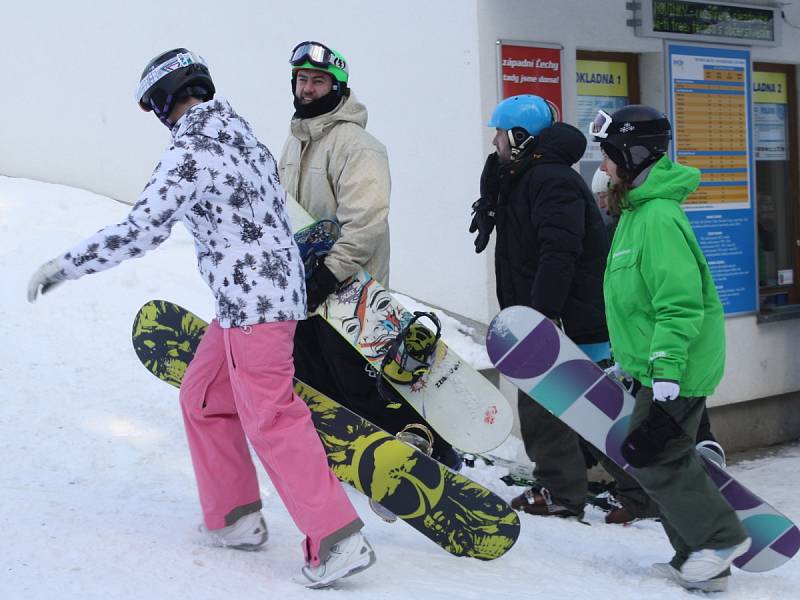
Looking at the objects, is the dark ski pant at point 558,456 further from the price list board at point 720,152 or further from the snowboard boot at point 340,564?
the price list board at point 720,152

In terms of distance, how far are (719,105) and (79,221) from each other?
15.0ft

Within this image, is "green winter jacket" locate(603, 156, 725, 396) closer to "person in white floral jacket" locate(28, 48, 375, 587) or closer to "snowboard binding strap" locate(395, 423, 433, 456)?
"snowboard binding strap" locate(395, 423, 433, 456)

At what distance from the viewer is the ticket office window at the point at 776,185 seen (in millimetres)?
8711

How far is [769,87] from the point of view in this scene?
8820mm

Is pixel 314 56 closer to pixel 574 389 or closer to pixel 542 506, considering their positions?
pixel 574 389

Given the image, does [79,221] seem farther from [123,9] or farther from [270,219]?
[270,219]

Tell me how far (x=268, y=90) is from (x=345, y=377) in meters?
3.74

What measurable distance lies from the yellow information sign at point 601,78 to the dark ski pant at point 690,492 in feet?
13.1

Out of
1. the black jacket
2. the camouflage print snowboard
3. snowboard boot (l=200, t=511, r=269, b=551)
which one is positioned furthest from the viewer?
the black jacket

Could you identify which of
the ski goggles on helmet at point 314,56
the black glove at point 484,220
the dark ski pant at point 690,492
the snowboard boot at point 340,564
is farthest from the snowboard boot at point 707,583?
the ski goggles on helmet at point 314,56

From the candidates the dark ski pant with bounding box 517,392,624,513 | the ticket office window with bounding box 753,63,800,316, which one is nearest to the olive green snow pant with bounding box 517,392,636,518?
the dark ski pant with bounding box 517,392,624,513

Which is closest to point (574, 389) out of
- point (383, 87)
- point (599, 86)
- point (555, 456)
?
point (555, 456)

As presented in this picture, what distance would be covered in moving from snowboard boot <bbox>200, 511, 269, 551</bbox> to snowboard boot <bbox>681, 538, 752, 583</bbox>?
4.88ft

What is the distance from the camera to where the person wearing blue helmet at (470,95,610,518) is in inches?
192
